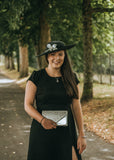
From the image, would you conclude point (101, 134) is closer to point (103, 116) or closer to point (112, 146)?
point (112, 146)

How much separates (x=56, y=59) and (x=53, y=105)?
496mm

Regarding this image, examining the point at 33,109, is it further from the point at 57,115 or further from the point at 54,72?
the point at 54,72

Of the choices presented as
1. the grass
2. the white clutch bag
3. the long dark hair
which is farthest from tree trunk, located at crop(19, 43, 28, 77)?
the white clutch bag

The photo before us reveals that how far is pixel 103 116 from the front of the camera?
8.08 m

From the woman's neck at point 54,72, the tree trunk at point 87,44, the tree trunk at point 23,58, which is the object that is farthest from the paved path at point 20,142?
the tree trunk at point 23,58

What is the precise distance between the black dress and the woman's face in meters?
0.14

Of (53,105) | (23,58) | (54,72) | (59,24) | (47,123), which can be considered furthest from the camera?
(23,58)

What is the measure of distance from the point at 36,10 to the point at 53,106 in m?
12.8

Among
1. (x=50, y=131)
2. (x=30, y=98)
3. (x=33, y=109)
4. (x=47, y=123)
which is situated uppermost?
(x=30, y=98)

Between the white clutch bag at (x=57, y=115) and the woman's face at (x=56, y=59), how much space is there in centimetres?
49

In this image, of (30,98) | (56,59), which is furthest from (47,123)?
(56,59)

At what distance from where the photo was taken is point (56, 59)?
2.70 metres

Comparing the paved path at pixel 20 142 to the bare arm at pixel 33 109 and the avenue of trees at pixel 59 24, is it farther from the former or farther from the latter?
the avenue of trees at pixel 59 24

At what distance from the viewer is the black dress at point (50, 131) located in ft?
8.66
